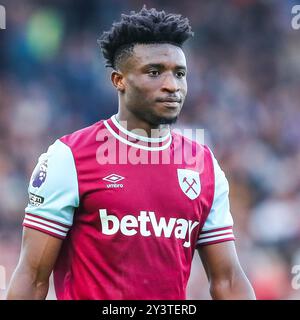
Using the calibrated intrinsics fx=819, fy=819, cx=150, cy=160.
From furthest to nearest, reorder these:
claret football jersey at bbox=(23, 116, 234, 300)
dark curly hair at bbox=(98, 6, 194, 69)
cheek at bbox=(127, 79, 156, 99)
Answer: dark curly hair at bbox=(98, 6, 194, 69) < cheek at bbox=(127, 79, 156, 99) < claret football jersey at bbox=(23, 116, 234, 300)

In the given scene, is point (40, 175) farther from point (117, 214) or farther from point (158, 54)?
point (158, 54)

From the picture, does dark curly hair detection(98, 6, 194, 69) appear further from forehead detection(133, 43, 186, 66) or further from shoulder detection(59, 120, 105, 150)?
shoulder detection(59, 120, 105, 150)

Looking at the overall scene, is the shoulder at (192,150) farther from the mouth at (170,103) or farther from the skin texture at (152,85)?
the mouth at (170,103)

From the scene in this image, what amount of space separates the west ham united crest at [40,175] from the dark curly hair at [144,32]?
609 millimetres

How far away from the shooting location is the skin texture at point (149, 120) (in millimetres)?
3598

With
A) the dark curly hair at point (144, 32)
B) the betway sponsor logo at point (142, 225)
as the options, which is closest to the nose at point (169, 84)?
the dark curly hair at point (144, 32)

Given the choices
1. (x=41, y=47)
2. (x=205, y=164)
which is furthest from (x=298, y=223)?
(x=205, y=164)

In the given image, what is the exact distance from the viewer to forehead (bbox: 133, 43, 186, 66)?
3711 millimetres

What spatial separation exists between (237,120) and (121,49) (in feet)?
18.3

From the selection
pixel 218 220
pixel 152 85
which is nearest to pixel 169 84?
pixel 152 85

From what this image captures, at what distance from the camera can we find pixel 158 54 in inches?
147

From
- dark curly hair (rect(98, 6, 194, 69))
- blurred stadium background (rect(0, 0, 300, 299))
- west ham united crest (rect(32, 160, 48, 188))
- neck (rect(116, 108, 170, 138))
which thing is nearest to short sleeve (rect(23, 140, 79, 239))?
west ham united crest (rect(32, 160, 48, 188))

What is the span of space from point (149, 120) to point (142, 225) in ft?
1.62

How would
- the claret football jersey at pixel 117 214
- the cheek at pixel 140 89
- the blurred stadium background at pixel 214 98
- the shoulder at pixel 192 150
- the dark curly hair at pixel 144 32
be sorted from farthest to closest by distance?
1. the blurred stadium background at pixel 214 98
2. the shoulder at pixel 192 150
3. the dark curly hair at pixel 144 32
4. the cheek at pixel 140 89
5. the claret football jersey at pixel 117 214
